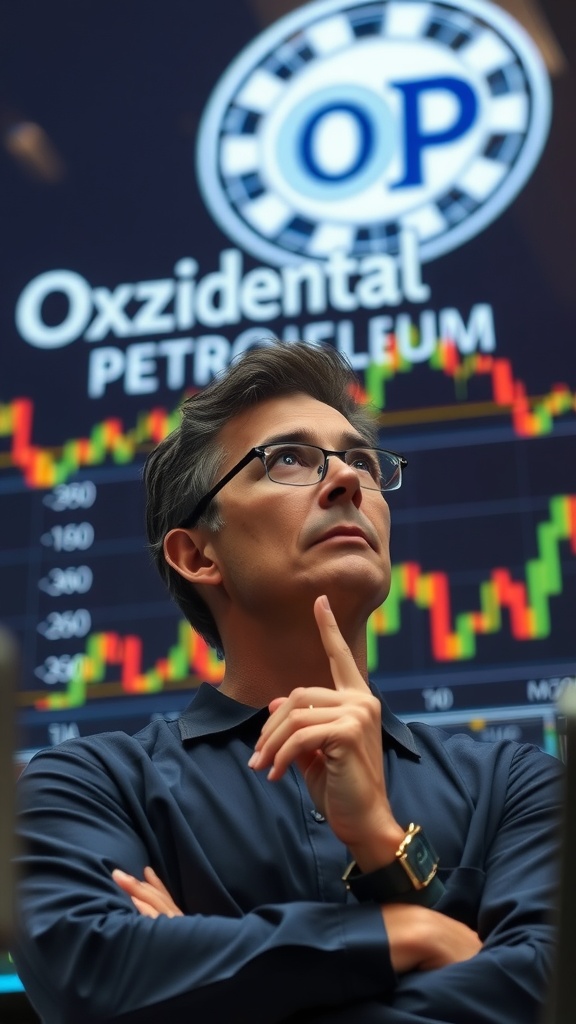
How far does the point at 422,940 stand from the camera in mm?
1249

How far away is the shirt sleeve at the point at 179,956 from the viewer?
1204 mm

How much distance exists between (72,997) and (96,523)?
1742mm

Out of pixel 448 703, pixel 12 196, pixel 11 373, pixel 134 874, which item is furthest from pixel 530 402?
pixel 134 874

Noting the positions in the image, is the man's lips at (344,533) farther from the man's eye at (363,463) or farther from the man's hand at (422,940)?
the man's hand at (422,940)

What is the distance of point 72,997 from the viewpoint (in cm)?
124

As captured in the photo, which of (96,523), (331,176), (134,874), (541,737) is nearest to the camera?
(134,874)

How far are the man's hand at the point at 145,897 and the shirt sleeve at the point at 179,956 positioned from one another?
17 millimetres

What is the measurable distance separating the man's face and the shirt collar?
0.12 meters

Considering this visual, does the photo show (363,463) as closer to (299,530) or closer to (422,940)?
(299,530)

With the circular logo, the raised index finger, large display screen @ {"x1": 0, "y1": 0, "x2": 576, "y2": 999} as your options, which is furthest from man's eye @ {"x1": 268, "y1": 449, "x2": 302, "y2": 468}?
the circular logo

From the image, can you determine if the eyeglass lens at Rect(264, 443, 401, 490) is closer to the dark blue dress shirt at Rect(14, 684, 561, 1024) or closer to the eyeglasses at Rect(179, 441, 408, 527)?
the eyeglasses at Rect(179, 441, 408, 527)

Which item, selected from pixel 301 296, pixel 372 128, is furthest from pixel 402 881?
pixel 372 128

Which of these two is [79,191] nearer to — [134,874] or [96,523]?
[96,523]

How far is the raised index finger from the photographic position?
145cm
